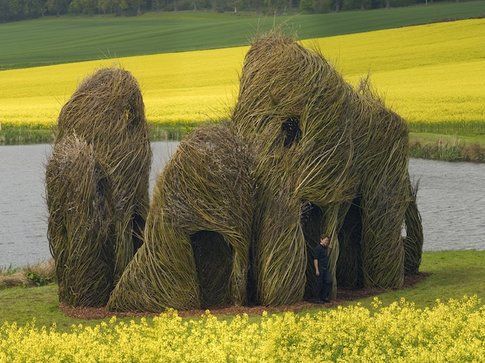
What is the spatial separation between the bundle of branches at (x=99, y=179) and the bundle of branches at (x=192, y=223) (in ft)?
2.25

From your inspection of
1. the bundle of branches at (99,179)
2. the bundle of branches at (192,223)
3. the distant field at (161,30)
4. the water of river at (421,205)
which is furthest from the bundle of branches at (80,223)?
the distant field at (161,30)

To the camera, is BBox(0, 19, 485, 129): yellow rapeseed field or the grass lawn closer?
the grass lawn

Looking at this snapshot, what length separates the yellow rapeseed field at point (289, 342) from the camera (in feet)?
42.0

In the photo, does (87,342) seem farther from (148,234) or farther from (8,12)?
(8,12)

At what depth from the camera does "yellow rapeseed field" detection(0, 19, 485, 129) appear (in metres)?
58.2

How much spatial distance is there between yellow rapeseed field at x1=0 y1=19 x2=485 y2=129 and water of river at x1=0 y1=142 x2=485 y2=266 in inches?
347

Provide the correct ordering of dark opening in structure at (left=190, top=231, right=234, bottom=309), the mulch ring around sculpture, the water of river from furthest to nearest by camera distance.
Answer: the water of river, dark opening in structure at (left=190, top=231, right=234, bottom=309), the mulch ring around sculpture

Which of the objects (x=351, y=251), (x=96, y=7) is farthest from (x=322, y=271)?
(x=96, y=7)

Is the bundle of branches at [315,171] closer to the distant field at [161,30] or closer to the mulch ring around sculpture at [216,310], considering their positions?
the mulch ring around sculpture at [216,310]

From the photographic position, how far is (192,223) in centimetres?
1797

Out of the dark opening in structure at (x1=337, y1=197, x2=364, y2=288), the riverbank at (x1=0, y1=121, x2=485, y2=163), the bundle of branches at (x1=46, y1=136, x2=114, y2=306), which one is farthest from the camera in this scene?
the riverbank at (x1=0, y1=121, x2=485, y2=163)

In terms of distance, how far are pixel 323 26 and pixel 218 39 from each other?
1062 centimetres

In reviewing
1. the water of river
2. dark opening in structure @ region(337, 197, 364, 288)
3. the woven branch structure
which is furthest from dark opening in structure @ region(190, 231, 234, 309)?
the water of river

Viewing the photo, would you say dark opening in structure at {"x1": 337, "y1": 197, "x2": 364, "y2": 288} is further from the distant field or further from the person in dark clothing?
the distant field
